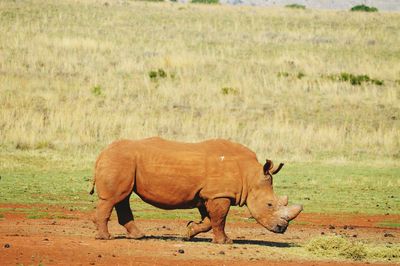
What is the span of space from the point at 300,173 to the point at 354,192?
3090mm

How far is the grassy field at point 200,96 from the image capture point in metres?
27.0

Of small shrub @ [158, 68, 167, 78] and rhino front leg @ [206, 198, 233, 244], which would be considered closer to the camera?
rhino front leg @ [206, 198, 233, 244]

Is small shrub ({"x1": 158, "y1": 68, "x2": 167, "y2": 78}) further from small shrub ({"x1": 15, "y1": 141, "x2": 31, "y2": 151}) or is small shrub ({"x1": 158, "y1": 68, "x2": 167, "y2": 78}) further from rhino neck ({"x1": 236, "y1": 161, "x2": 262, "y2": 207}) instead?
rhino neck ({"x1": 236, "y1": 161, "x2": 262, "y2": 207})

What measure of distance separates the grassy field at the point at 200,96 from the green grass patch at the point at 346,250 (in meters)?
6.47

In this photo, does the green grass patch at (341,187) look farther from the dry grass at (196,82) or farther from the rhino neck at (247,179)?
the rhino neck at (247,179)

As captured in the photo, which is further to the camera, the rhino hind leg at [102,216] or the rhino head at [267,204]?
the rhino head at [267,204]

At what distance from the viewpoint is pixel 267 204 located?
15727 mm

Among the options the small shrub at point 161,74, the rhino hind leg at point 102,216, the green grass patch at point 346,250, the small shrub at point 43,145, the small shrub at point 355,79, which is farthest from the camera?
the small shrub at point 355,79

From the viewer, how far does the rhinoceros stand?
15.3 meters

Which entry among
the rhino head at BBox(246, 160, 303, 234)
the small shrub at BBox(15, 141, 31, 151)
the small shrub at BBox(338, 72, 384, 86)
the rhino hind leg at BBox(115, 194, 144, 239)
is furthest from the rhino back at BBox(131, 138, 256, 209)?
the small shrub at BBox(338, 72, 384, 86)

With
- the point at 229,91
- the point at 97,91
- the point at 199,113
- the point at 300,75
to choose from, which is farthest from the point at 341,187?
the point at 300,75

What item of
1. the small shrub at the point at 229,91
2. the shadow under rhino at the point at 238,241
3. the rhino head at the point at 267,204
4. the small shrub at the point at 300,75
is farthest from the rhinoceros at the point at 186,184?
the small shrub at the point at 300,75

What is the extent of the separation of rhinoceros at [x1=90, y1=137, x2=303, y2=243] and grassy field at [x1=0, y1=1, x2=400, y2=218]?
18.3ft

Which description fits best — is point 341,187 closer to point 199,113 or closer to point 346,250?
point 346,250
